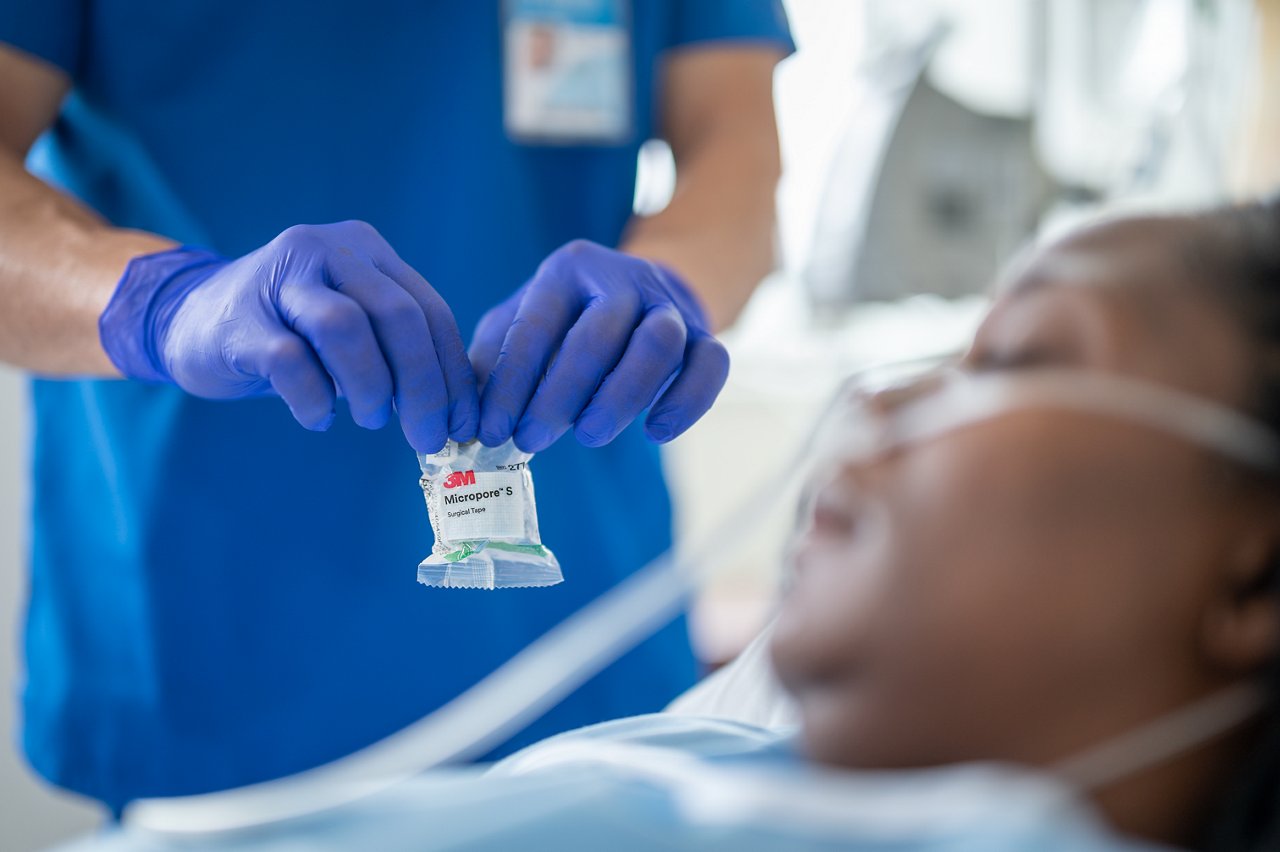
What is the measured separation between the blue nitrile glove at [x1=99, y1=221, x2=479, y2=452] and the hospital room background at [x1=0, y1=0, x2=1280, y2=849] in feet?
5.85

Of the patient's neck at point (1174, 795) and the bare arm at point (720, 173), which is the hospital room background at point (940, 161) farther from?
the patient's neck at point (1174, 795)

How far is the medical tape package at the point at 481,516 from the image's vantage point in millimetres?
937

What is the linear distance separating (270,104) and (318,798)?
77 centimetres

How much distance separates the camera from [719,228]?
4.55ft

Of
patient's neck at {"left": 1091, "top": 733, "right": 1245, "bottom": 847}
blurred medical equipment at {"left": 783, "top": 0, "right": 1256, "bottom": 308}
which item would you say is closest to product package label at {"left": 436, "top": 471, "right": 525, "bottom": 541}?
patient's neck at {"left": 1091, "top": 733, "right": 1245, "bottom": 847}

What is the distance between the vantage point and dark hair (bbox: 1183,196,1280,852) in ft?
2.45

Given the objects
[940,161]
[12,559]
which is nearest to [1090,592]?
[12,559]

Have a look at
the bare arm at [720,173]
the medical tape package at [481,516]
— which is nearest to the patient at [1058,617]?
the medical tape package at [481,516]

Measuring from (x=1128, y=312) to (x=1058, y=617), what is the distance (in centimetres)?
22

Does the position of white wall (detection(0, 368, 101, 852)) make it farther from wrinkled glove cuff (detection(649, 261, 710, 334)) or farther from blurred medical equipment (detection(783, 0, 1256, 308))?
blurred medical equipment (detection(783, 0, 1256, 308))

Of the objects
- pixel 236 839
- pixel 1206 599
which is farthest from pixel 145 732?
pixel 1206 599

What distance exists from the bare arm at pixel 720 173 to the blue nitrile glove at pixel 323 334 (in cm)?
45

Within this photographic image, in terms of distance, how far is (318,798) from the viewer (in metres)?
0.80

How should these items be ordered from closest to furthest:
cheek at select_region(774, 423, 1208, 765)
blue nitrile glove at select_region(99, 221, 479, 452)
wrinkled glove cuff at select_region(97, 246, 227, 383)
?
cheek at select_region(774, 423, 1208, 765) → blue nitrile glove at select_region(99, 221, 479, 452) → wrinkled glove cuff at select_region(97, 246, 227, 383)
